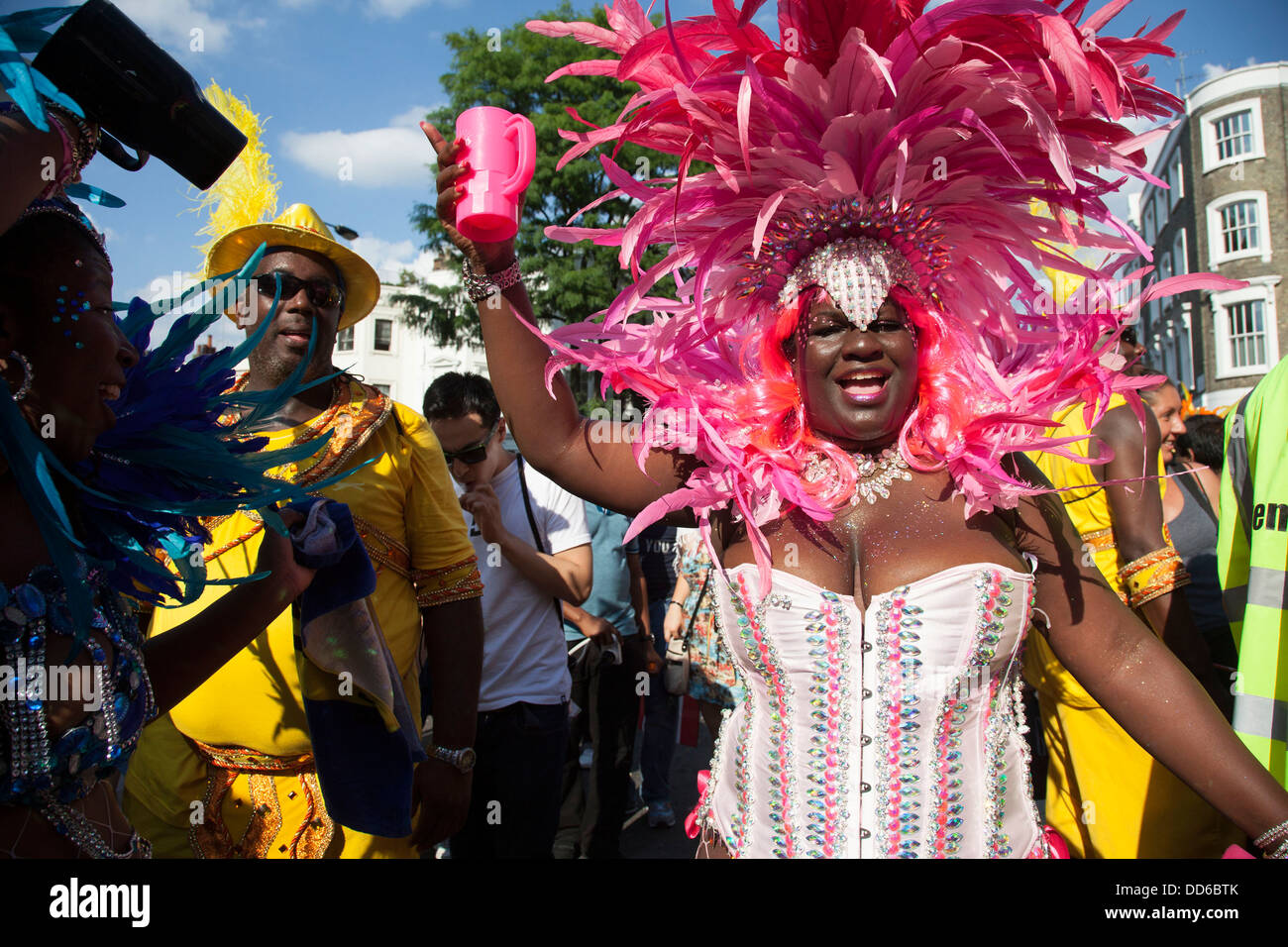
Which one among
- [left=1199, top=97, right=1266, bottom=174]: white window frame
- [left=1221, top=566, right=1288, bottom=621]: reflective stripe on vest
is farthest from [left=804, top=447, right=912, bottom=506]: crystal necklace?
[left=1199, top=97, right=1266, bottom=174]: white window frame

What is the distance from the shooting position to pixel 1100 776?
2881 millimetres

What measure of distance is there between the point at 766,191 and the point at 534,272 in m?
18.9

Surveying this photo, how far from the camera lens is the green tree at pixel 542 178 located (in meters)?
19.1

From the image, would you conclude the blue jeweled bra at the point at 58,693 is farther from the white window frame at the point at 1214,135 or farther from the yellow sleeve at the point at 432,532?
the white window frame at the point at 1214,135

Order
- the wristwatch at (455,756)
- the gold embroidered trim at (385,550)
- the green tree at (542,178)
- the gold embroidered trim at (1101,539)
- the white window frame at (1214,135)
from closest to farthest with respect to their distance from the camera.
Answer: the gold embroidered trim at (385,550) → the wristwatch at (455,756) → the gold embroidered trim at (1101,539) → the green tree at (542,178) → the white window frame at (1214,135)

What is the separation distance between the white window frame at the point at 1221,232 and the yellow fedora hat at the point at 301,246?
27.7m

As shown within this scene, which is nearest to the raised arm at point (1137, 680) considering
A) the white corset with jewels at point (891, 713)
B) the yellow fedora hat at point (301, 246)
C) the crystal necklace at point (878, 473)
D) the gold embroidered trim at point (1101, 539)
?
the white corset with jewels at point (891, 713)

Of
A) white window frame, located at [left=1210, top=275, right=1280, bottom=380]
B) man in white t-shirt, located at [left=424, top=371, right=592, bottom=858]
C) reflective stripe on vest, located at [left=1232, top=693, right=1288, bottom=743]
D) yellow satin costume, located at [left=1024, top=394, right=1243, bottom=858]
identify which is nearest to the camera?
reflective stripe on vest, located at [left=1232, top=693, right=1288, bottom=743]

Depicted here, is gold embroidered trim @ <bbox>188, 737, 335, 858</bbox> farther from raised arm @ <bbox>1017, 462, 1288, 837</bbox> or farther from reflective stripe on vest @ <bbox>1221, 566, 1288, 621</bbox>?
reflective stripe on vest @ <bbox>1221, 566, 1288, 621</bbox>

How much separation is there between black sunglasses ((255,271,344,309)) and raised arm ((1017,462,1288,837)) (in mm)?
1833

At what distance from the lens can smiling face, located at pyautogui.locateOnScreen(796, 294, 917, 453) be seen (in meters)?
1.71
